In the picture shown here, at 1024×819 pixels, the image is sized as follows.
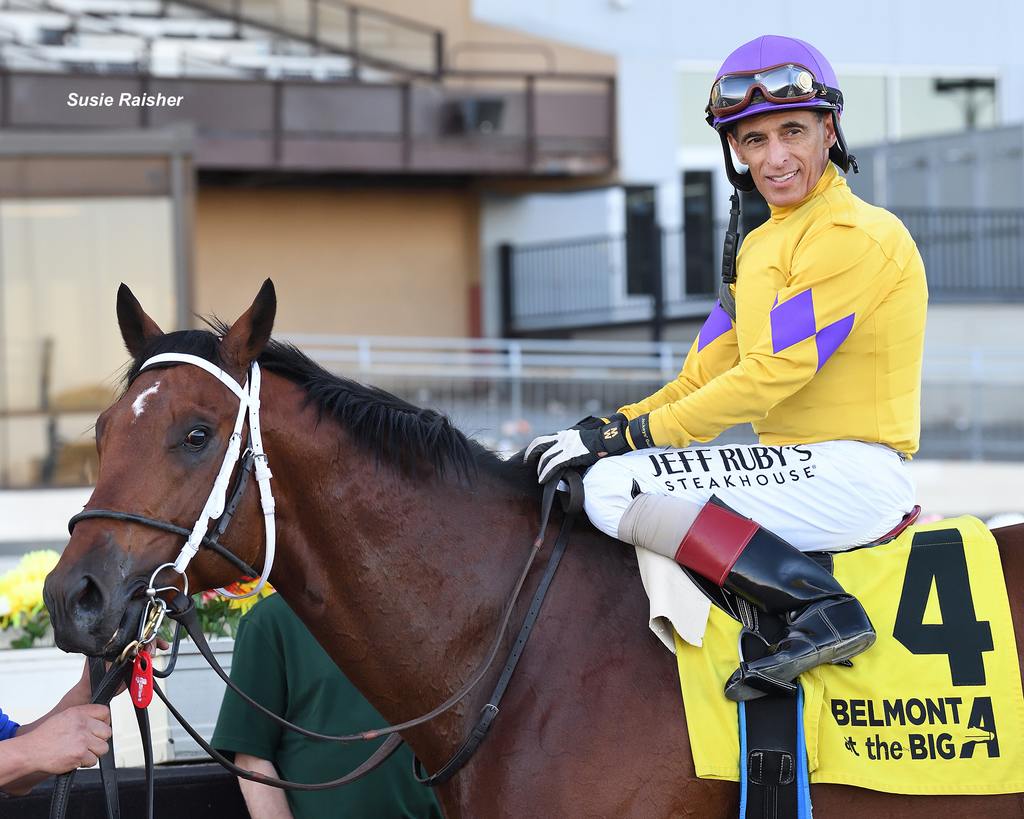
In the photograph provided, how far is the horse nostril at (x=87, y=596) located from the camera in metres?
2.44

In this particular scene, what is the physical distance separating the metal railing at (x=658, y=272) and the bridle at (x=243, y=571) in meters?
15.7

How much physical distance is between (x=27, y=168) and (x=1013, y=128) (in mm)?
14862

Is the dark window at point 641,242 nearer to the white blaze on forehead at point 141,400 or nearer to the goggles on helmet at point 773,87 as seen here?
the goggles on helmet at point 773,87

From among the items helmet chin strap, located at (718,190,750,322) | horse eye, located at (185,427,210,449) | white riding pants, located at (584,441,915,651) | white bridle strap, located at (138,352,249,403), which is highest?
helmet chin strap, located at (718,190,750,322)

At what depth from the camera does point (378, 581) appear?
2.79 metres

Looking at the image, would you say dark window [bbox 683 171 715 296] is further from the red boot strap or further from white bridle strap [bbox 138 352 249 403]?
white bridle strap [bbox 138 352 249 403]

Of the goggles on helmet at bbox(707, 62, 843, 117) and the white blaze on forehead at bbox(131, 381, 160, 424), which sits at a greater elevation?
the goggles on helmet at bbox(707, 62, 843, 117)

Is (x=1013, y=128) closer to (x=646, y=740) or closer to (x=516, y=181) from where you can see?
(x=516, y=181)

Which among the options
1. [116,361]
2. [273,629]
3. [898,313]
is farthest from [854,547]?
[116,361]

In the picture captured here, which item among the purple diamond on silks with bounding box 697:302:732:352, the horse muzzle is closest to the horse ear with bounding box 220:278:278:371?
the horse muzzle

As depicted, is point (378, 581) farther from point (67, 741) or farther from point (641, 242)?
point (641, 242)

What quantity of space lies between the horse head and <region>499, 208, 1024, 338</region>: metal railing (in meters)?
15.9

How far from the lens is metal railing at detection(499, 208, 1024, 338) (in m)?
18.4

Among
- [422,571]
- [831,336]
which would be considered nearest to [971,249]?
[831,336]
